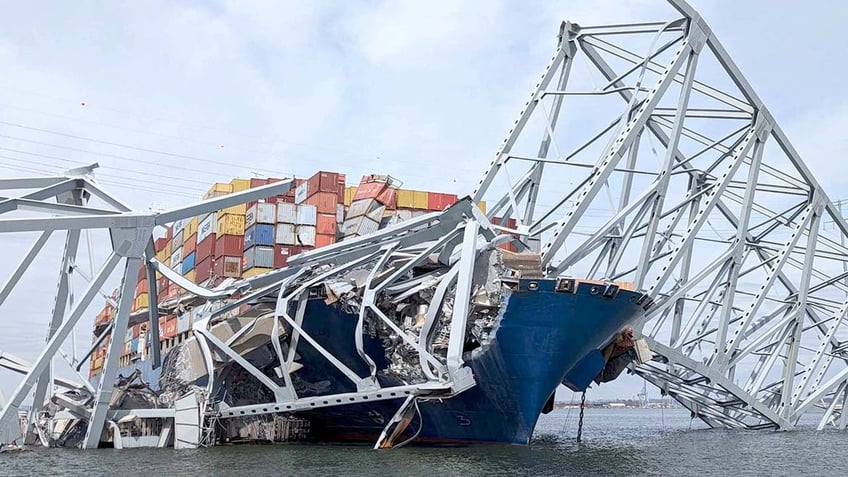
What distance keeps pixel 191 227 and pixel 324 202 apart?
13.2m

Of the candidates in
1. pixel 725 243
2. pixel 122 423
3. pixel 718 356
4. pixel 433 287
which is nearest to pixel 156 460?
pixel 122 423

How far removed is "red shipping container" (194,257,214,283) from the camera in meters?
51.2

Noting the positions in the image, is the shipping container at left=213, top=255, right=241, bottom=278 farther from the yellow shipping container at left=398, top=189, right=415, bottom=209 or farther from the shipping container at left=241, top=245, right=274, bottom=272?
the yellow shipping container at left=398, top=189, right=415, bottom=209

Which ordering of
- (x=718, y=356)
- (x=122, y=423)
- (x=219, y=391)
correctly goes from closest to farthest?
(x=122, y=423)
(x=219, y=391)
(x=718, y=356)

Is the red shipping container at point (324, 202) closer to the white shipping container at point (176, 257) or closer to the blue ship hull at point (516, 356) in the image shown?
the blue ship hull at point (516, 356)

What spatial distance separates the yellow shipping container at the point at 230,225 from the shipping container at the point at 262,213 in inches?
94.0

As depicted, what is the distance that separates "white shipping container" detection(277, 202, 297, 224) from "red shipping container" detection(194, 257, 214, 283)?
20.1 ft

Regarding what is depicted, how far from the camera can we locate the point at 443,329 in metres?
32.4

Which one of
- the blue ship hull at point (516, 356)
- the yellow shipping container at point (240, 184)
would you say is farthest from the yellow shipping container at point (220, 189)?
the blue ship hull at point (516, 356)

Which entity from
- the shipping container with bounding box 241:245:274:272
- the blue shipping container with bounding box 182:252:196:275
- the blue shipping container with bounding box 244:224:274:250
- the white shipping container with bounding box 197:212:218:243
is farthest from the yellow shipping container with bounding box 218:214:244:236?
the blue shipping container with bounding box 182:252:196:275

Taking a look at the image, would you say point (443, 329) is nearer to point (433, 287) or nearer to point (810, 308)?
point (433, 287)

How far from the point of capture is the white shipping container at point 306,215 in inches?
1858

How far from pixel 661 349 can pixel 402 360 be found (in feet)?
44.3

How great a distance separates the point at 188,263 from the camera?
56.1m
